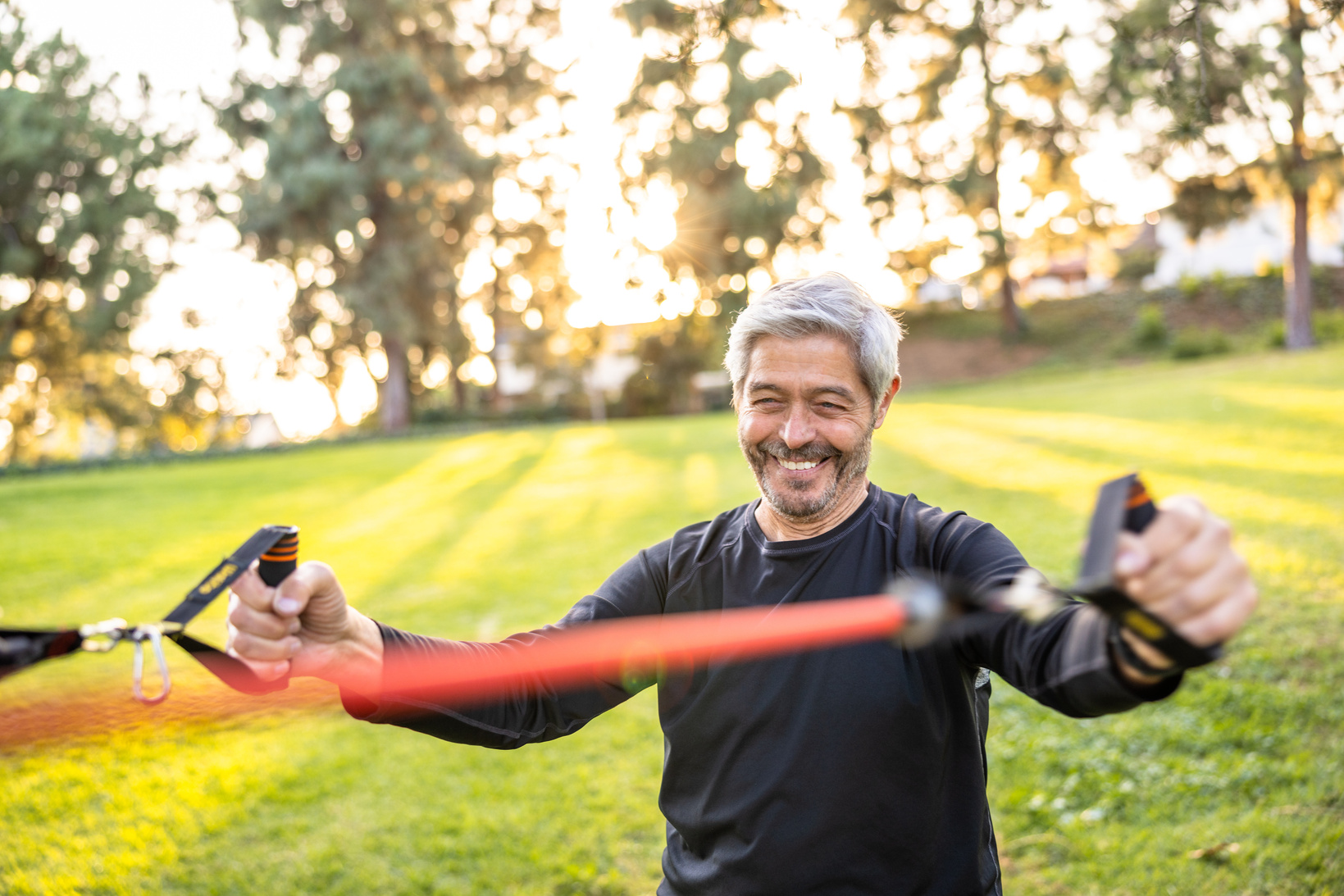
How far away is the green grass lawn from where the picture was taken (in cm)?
452

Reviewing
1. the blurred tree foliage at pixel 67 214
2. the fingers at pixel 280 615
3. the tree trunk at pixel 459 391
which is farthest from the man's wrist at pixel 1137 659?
the tree trunk at pixel 459 391

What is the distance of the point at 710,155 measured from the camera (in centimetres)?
680

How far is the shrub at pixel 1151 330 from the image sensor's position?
34.7 meters

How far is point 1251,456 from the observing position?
12898 millimetres

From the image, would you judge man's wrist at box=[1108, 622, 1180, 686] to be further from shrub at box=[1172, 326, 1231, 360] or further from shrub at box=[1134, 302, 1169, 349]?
shrub at box=[1134, 302, 1169, 349]

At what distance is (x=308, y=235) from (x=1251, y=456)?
31598mm

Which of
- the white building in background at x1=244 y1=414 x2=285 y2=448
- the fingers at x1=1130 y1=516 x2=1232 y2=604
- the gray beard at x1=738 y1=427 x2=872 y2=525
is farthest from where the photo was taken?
the white building in background at x1=244 y1=414 x2=285 y2=448

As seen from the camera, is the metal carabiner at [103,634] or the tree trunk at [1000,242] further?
the tree trunk at [1000,242]

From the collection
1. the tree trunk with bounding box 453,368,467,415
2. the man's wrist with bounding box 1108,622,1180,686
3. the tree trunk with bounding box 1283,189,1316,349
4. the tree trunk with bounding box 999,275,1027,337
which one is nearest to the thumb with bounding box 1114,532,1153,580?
the man's wrist with bounding box 1108,622,1180,686

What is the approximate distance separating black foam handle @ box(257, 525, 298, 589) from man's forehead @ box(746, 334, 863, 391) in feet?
4.32

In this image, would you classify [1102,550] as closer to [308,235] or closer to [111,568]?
[111,568]

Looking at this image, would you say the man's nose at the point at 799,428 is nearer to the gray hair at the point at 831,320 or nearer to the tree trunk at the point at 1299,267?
the gray hair at the point at 831,320

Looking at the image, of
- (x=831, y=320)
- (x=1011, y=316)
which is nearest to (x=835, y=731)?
(x=831, y=320)

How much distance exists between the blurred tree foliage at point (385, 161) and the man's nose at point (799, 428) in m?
32.4
